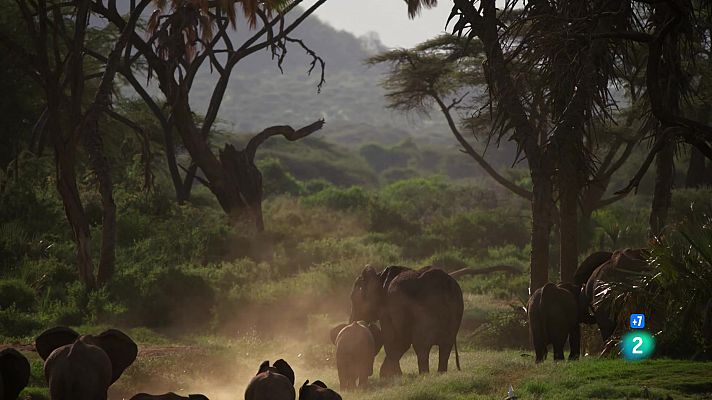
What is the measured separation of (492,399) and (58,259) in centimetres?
1416

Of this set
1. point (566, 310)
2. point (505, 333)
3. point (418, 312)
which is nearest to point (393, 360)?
point (418, 312)

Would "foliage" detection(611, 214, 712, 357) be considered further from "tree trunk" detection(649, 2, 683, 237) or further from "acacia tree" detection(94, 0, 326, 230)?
"acacia tree" detection(94, 0, 326, 230)

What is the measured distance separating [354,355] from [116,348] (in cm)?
328

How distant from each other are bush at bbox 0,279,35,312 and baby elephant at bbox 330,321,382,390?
8313 millimetres

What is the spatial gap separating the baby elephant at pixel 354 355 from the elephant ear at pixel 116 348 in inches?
120

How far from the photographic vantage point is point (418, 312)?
12758 millimetres

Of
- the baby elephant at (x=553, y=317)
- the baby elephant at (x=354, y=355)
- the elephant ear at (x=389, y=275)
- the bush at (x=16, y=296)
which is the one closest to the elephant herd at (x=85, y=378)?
the baby elephant at (x=354, y=355)

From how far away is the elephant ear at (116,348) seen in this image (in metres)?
9.91

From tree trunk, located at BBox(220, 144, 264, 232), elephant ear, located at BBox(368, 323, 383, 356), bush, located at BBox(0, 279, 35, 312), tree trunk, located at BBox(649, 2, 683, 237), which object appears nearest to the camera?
tree trunk, located at BBox(649, 2, 683, 237)

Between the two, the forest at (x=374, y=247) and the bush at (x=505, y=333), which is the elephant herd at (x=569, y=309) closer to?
the forest at (x=374, y=247)

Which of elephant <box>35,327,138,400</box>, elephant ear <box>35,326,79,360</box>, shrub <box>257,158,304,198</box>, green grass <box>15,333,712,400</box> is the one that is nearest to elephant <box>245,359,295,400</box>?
elephant <box>35,327,138,400</box>

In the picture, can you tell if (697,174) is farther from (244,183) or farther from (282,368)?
(282,368)

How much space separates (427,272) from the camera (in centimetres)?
1284

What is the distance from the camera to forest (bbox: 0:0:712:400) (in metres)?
10.8
